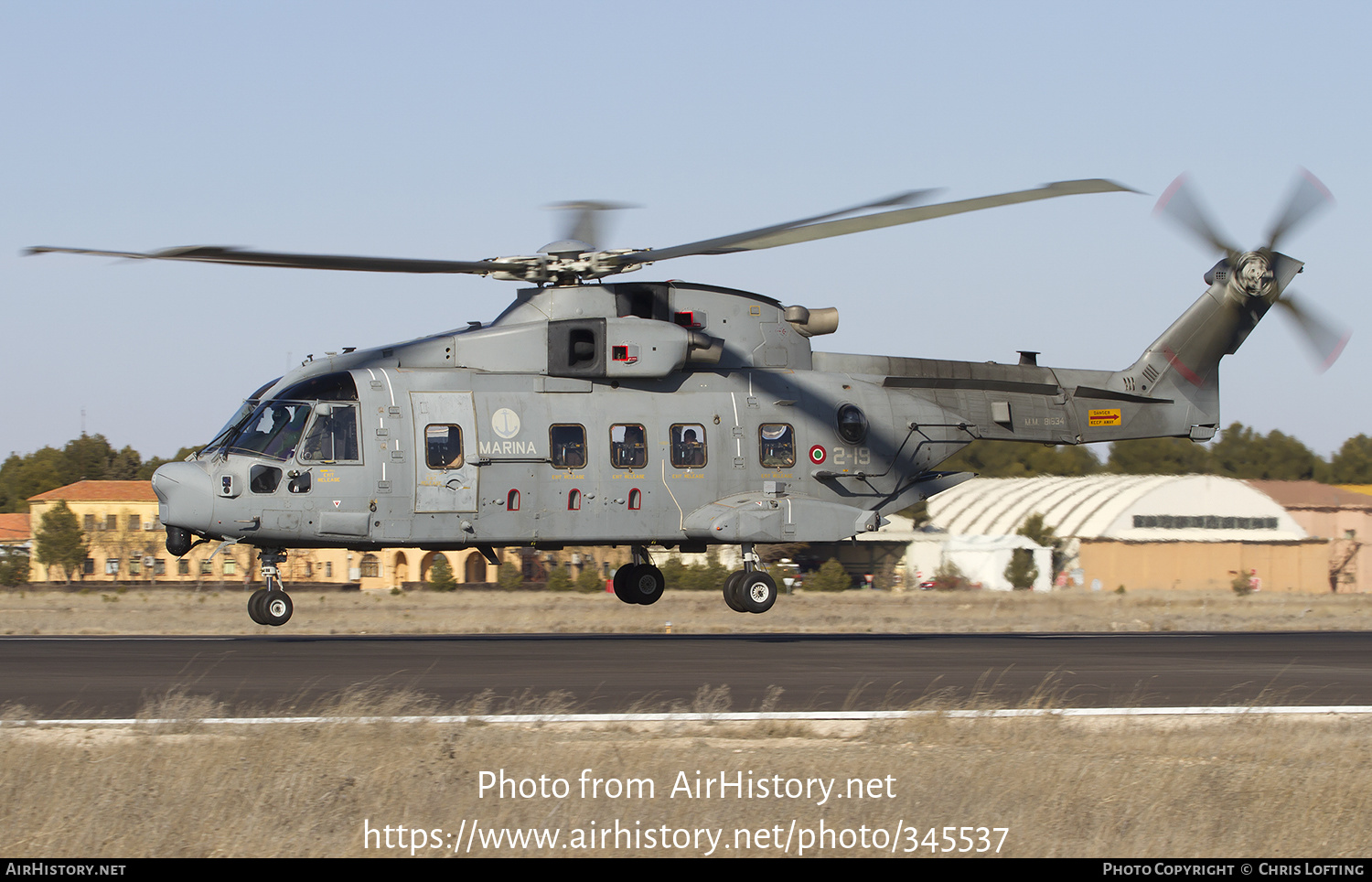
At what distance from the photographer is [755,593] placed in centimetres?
2347

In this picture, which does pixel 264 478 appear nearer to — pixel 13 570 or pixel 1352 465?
pixel 13 570

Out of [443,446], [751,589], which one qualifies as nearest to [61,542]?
[443,446]

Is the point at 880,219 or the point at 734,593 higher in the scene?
the point at 880,219

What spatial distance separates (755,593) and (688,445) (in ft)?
8.95

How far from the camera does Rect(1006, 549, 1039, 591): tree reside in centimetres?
6912

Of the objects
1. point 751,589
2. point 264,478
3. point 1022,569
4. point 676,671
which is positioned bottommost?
point 1022,569

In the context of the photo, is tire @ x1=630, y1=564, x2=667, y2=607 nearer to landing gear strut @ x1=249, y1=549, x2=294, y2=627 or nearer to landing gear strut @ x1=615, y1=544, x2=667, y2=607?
landing gear strut @ x1=615, y1=544, x2=667, y2=607

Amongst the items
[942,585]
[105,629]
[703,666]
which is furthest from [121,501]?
[703,666]

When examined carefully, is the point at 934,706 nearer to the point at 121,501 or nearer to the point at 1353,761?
the point at 1353,761

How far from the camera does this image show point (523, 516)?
22.4 m

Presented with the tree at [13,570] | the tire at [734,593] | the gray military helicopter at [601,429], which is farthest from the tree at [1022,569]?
the tire at [734,593]

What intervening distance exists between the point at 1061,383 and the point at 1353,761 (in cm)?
1519

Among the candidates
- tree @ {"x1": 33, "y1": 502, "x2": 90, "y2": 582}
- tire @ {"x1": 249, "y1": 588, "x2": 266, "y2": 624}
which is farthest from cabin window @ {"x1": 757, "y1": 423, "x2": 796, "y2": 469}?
tree @ {"x1": 33, "y1": 502, "x2": 90, "y2": 582}

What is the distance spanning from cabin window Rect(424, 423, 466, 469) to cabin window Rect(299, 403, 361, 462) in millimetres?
1086
